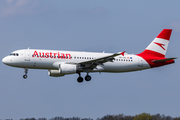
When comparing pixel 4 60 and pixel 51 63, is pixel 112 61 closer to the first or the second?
pixel 51 63

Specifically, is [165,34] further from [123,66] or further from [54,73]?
[54,73]

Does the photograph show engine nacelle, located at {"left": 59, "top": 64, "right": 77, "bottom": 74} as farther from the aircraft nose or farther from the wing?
the aircraft nose

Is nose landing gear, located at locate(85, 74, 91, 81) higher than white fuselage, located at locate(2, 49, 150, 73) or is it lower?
lower

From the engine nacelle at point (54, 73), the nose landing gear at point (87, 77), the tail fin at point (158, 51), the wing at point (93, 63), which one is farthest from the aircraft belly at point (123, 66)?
the engine nacelle at point (54, 73)

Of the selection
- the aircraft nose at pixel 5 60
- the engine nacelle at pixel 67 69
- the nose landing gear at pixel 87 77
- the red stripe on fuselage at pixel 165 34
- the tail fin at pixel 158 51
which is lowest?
the nose landing gear at pixel 87 77

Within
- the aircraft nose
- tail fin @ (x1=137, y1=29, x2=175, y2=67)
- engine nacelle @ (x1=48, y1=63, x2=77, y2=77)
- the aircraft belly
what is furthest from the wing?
the aircraft nose

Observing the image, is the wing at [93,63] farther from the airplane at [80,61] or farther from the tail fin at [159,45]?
the tail fin at [159,45]

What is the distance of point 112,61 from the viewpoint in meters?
58.7

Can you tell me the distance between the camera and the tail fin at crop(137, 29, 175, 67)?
64.8 meters

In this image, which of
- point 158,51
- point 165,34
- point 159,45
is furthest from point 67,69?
point 165,34

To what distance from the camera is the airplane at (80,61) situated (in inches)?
2311

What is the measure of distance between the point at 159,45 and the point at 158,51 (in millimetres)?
1257

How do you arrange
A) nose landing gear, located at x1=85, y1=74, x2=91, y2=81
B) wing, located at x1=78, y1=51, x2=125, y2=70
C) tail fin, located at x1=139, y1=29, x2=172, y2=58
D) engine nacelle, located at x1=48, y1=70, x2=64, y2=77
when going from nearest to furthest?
1. wing, located at x1=78, y1=51, x2=125, y2=70
2. nose landing gear, located at x1=85, y1=74, x2=91, y2=81
3. engine nacelle, located at x1=48, y1=70, x2=64, y2=77
4. tail fin, located at x1=139, y1=29, x2=172, y2=58

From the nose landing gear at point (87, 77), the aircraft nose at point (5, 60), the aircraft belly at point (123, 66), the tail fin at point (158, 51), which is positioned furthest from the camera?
the tail fin at point (158, 51)
